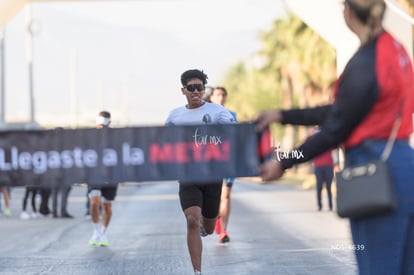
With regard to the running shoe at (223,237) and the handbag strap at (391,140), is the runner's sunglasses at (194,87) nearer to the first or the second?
the handbag strap at (391,140)

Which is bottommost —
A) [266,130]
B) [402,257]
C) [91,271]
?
[91,271]

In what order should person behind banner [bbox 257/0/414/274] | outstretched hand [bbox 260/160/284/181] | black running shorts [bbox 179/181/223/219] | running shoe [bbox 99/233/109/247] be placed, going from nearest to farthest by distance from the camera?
person behind banner [bbox 257/0/414/274], outstretched hand [bbox 260/160/284/181], black running shorts [bbox 179/181/223/219], running shoe [bbox 99/233/109/247]

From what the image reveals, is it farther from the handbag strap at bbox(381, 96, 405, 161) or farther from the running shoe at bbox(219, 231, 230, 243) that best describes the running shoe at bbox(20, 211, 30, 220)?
the handbag strap at bbox(381, 96, 405, 161)

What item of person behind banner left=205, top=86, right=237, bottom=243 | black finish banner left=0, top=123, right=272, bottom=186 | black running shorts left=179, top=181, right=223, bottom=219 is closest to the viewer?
black finish banner left=0, top=123, right=272, bottom=186

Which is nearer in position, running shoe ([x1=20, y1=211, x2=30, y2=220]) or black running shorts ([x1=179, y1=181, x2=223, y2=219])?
black running shorts ([x1=179, y1=181, x2=223, y2=219])

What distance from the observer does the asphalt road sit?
12961mm

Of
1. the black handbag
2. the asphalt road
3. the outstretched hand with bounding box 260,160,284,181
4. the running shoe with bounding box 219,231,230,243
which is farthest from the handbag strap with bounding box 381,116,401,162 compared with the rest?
the running shoe with bounding box 219,231,230,243

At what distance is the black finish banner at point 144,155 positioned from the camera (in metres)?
6.54

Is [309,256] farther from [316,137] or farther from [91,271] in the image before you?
[316,137]

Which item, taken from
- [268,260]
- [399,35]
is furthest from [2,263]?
[399,35]

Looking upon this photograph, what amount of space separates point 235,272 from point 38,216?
1312 centimetres

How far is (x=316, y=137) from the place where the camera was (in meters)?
5.66

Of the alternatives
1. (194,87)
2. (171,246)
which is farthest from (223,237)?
(194,87)

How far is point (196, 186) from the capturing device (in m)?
10.5
